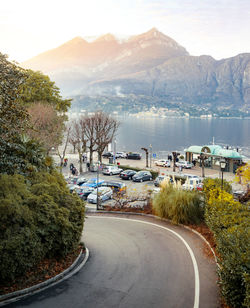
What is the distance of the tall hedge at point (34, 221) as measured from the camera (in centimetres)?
907

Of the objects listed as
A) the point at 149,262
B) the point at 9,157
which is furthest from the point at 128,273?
the point at 9,157

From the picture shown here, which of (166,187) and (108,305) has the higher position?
(166,187)

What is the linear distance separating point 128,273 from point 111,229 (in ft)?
18.8

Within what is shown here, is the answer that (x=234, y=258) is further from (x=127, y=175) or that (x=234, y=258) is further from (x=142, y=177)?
(x=127, y=175)

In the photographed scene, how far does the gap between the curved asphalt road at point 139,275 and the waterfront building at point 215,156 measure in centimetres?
2671

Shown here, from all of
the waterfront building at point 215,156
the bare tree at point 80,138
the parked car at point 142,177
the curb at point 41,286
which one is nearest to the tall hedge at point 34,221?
the curb at point 41,286

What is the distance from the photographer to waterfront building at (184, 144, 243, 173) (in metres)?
41.2

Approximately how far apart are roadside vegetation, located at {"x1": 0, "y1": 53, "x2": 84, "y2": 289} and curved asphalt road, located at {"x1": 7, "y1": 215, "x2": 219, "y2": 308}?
1347mm

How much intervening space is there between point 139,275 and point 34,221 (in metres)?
4.45

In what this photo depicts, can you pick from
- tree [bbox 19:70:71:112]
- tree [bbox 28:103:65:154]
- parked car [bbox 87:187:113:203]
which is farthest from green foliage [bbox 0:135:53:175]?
tree [bbox 19:70:71:112]

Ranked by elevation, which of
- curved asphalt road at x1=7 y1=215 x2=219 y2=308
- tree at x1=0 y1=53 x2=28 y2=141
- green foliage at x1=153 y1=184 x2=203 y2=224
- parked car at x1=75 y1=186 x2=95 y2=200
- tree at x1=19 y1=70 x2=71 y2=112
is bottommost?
parked car at x1=75 y1=186 x2=95 y2=200

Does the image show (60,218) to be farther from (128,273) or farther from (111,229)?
(111,229)

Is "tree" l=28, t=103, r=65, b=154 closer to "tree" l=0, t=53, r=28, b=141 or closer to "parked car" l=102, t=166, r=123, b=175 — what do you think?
"parked car" l=102, t=166, r=123, b=175

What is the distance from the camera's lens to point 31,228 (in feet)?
32.3
